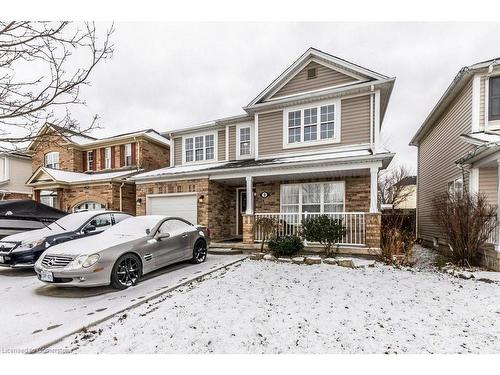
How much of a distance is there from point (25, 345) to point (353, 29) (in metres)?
8.45

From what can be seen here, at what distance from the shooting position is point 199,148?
13.1 metres

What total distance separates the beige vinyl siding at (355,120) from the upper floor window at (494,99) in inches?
141

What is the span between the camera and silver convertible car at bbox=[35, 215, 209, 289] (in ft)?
15.2

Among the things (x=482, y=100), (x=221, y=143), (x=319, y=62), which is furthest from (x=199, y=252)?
(x=482, y=100)

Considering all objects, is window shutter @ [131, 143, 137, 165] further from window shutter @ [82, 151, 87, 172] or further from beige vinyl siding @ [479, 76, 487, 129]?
beige vinyl siding @ [479, 76, 487, 129]

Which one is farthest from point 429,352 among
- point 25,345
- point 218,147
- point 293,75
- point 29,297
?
point 218,147

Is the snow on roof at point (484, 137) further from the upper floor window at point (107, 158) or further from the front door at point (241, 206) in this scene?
the upper floor window at point (107, 158)

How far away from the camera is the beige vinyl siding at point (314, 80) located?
31.9 feet

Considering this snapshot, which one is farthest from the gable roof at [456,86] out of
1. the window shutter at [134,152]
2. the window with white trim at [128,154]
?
the window with white trim at [128,154]

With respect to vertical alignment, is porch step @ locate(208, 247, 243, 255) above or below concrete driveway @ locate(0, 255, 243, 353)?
below

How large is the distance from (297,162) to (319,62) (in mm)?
4556

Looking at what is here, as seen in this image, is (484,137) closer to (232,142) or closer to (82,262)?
(232,142)

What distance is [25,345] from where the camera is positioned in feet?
9.86

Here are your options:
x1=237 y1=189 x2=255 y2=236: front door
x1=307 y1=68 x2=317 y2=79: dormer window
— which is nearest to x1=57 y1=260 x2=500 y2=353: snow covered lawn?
x1=237 y1=189 x2=255 y2=236: front door
